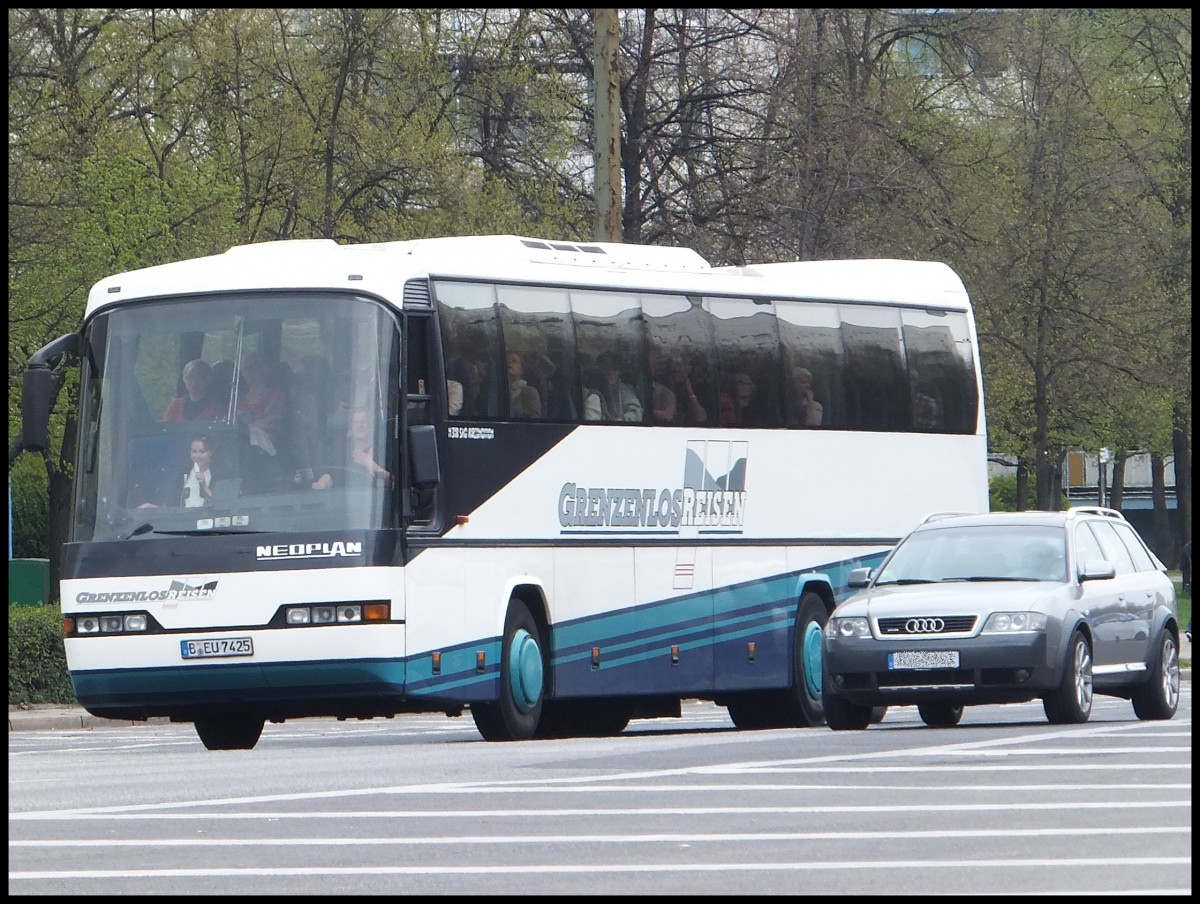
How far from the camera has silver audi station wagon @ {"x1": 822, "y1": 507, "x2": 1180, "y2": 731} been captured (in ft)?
60.4

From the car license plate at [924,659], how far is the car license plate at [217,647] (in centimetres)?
463

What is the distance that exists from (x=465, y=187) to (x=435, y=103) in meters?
3.01

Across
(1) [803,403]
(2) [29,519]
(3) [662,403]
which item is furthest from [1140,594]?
(2) [29,519]

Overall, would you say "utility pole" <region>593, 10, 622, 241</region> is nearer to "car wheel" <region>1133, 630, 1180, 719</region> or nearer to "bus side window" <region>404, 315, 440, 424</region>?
"car wheel" <region>1133, 630, 1180, 719</region>

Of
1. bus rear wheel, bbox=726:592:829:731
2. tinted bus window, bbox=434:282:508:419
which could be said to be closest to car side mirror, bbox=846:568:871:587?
bus rear wheel, bbox=726:592:829:731

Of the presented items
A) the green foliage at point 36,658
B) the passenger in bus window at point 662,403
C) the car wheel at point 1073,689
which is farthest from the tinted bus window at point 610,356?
the green foliage at point 36,658

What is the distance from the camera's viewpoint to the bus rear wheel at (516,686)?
18703 millimetres

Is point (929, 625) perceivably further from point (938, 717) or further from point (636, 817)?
point (636, 817)

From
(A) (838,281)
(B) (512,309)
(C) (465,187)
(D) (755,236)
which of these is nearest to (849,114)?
(D) (755,236)

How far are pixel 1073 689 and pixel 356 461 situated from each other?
5517 millimetres

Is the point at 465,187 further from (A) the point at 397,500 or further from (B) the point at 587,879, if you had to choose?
(B) the point at 587,879

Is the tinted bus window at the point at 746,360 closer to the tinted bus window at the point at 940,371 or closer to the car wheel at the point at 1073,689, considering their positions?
the tinted bus window at the point at 940,371

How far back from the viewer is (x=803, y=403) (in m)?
21.9

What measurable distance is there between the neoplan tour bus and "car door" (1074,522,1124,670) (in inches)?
109
